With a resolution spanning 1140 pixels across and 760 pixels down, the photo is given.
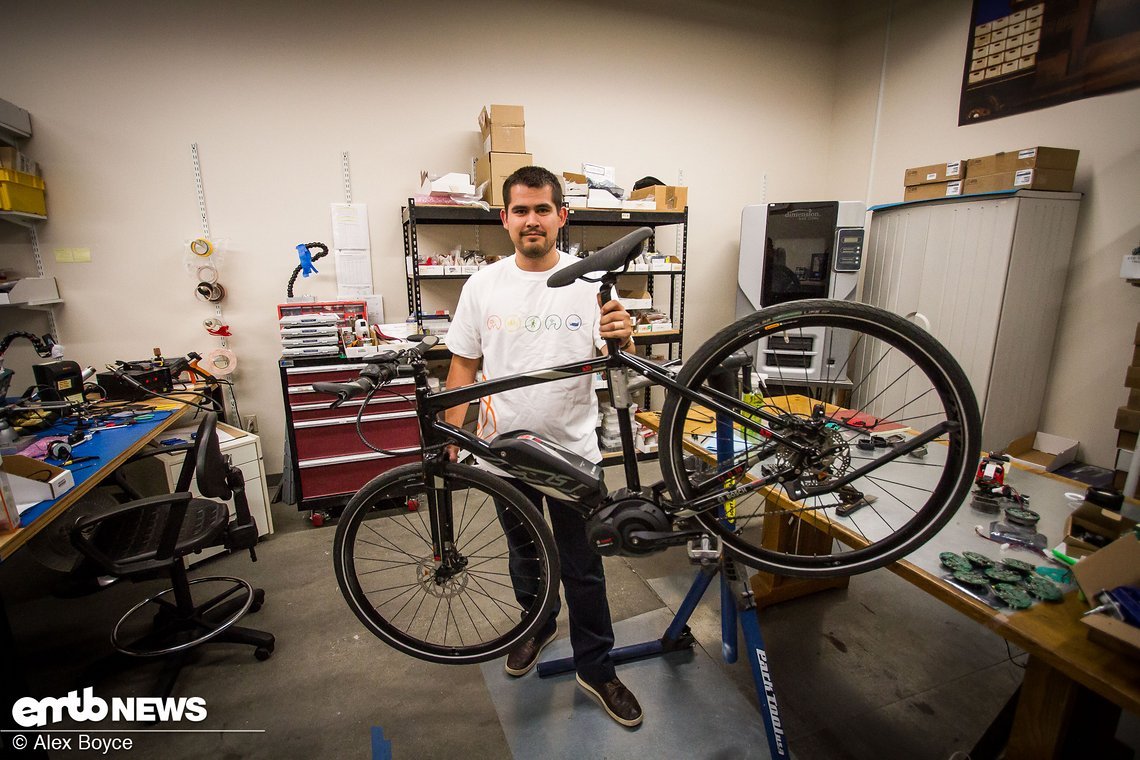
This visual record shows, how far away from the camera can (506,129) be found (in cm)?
294

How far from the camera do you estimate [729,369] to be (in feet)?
3.78

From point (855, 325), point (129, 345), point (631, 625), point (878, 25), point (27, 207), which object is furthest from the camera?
point (878, 25)

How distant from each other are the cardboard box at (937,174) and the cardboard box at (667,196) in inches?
55.0

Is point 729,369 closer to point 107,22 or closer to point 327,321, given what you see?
point 327,321

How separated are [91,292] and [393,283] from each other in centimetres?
171

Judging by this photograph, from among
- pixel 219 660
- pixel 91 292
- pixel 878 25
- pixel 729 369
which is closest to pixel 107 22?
pixel 91 292

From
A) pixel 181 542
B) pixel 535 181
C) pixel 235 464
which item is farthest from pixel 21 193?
pixel 535 181

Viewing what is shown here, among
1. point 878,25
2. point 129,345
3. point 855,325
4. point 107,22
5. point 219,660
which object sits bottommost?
point 219,660

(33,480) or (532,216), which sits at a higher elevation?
(532,216)

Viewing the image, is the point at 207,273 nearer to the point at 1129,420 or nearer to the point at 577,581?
the point at 577,581

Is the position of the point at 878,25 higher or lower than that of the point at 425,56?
higher

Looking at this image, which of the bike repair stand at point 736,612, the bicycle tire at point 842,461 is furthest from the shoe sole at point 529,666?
the bicycle tire at point 842,461

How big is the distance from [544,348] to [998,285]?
8.96ft

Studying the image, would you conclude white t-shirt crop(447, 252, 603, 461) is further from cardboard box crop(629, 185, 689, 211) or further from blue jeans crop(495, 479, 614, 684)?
cardboard box crop(629, 185, 689, 211)
